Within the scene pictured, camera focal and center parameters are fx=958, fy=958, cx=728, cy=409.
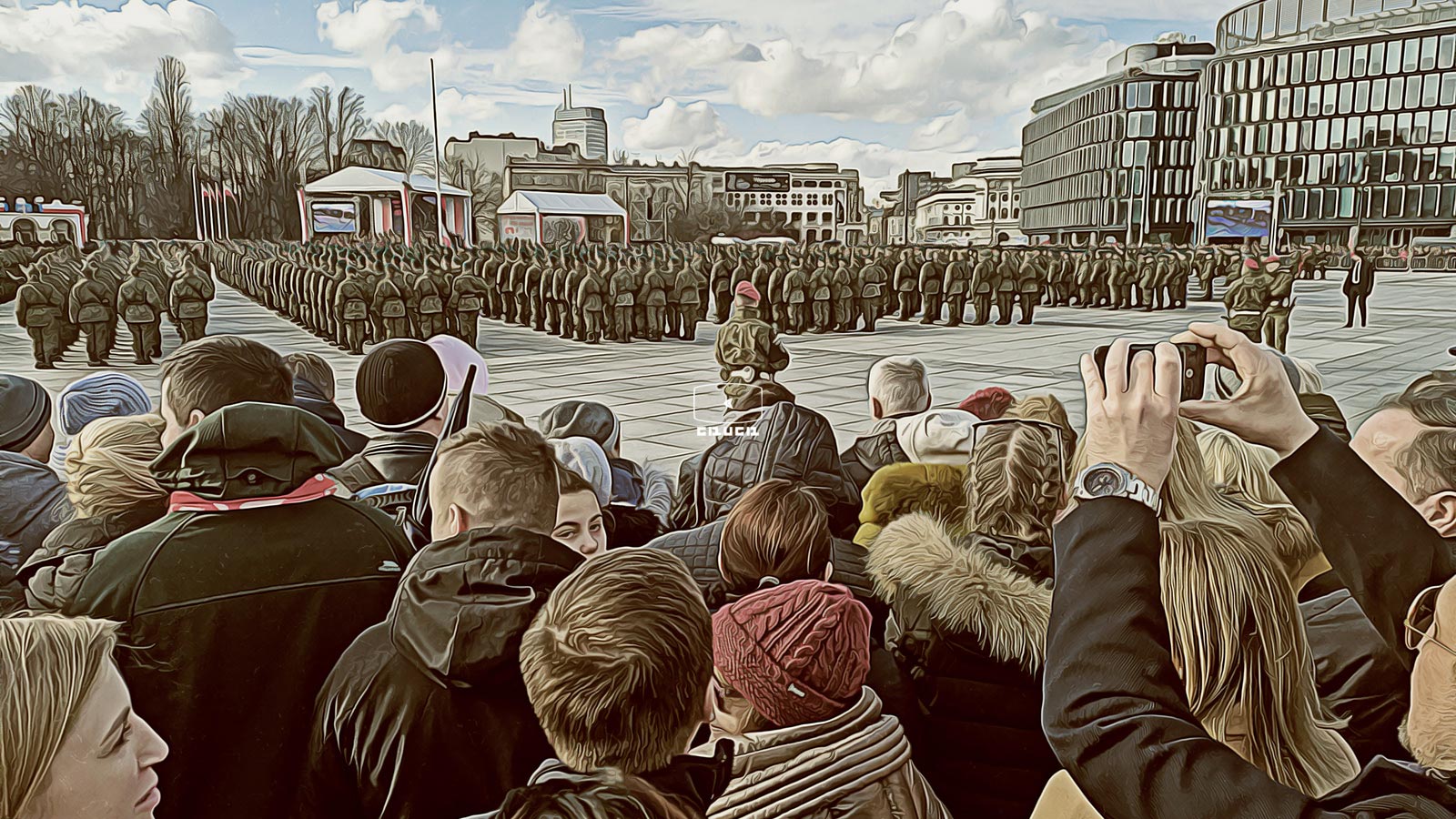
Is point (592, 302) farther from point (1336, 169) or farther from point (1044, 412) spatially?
point (1336, 169)

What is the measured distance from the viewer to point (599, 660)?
1240mm

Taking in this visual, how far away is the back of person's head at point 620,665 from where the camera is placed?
1233 millimetres

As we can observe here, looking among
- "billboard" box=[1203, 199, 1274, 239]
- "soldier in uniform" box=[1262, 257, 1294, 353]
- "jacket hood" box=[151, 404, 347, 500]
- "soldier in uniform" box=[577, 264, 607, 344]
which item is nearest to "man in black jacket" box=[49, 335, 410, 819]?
"jacket hood" box=[151, 404, 347, 500]

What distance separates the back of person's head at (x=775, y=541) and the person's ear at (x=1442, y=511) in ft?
3.80

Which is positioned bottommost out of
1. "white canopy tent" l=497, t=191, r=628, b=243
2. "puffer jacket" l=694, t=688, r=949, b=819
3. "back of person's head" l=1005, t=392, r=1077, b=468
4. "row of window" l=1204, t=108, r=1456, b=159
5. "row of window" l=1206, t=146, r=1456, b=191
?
"puffer jacket" l=694, t=688, r=949, b=819

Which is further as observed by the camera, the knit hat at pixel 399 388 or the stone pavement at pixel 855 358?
the stone pavement at pixel 855 358

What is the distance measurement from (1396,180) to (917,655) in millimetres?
17436

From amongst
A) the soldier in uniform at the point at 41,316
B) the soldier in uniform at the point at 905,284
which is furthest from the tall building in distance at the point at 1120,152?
the soldier in uniform at the point at 41,316

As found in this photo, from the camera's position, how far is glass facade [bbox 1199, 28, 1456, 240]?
43.6 feet

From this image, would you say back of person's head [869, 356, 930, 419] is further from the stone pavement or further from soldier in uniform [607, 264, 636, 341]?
soldier in uniform [607, 264, 636, 341]

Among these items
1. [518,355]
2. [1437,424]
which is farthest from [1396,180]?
[1437,424]

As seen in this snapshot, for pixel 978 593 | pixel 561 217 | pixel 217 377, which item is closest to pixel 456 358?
pixel 217 377

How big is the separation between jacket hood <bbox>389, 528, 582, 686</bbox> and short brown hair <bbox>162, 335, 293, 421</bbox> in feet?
2.84

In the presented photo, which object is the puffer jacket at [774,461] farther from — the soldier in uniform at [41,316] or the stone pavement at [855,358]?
the soldier in uniform at [41,316]
